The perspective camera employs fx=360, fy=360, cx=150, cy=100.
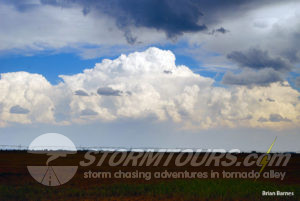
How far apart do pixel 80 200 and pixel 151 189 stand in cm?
576

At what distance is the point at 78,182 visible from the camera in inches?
1257

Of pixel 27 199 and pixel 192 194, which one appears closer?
pixel 27 199

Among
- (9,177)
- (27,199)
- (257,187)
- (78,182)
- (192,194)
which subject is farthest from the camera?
(9,177)

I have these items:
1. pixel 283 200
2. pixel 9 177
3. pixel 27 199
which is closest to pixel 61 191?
pixel 27 199

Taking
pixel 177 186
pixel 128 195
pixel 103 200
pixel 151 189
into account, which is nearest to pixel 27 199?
pixel 103 200

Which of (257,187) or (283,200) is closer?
(283,200)

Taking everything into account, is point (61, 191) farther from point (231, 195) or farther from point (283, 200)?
point (283, 200)

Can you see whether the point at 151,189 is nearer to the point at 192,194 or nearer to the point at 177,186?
the point at 177,186

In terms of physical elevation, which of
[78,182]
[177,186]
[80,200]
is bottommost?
[80,200]

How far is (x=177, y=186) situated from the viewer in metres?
26.2

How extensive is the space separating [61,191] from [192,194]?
9.19m

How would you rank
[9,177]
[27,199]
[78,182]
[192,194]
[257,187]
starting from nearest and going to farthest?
[27,199]
[192,194]
[257,187]
[78,182]
[9,177]

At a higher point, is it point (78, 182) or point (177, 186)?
point (78, 182)

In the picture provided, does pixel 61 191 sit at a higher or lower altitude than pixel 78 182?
lower
